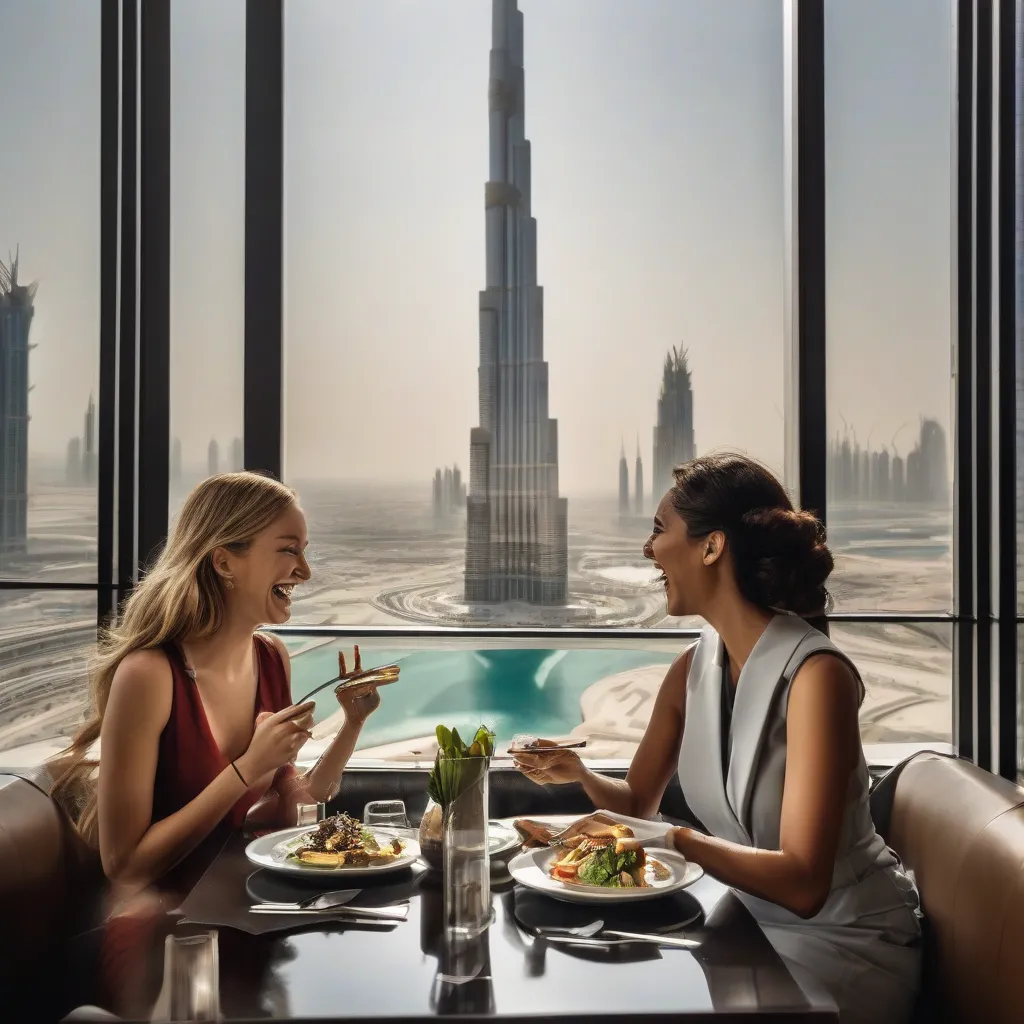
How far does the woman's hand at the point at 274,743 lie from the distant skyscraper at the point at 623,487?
4.54 ft

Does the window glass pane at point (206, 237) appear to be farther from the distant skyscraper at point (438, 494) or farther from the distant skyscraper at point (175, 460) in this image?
the distant skyscraper at point (438, 494)

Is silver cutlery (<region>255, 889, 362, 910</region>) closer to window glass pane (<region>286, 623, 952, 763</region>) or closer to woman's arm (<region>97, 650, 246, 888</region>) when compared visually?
woman's arm (<region>97, 650, 246, 888</region>)

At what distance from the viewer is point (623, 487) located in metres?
2.83

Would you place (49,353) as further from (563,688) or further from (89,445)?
(563,688)

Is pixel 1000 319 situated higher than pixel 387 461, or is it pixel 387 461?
pixel 1000 319

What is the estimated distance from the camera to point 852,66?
8.46 ft

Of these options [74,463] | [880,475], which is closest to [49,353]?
[74,463]

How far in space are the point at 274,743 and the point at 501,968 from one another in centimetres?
63

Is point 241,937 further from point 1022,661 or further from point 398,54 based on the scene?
point 398,54

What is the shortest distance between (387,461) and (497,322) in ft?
1.63

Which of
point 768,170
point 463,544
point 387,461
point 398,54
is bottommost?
point 463,544

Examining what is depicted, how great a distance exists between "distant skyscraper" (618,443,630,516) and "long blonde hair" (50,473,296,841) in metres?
1.15

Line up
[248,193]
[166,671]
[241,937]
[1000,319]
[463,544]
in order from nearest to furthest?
[241,937]
[166,671]
[1000,319]
[248,193]
[463,544]

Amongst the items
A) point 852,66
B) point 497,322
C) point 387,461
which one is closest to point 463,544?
point 387,461
